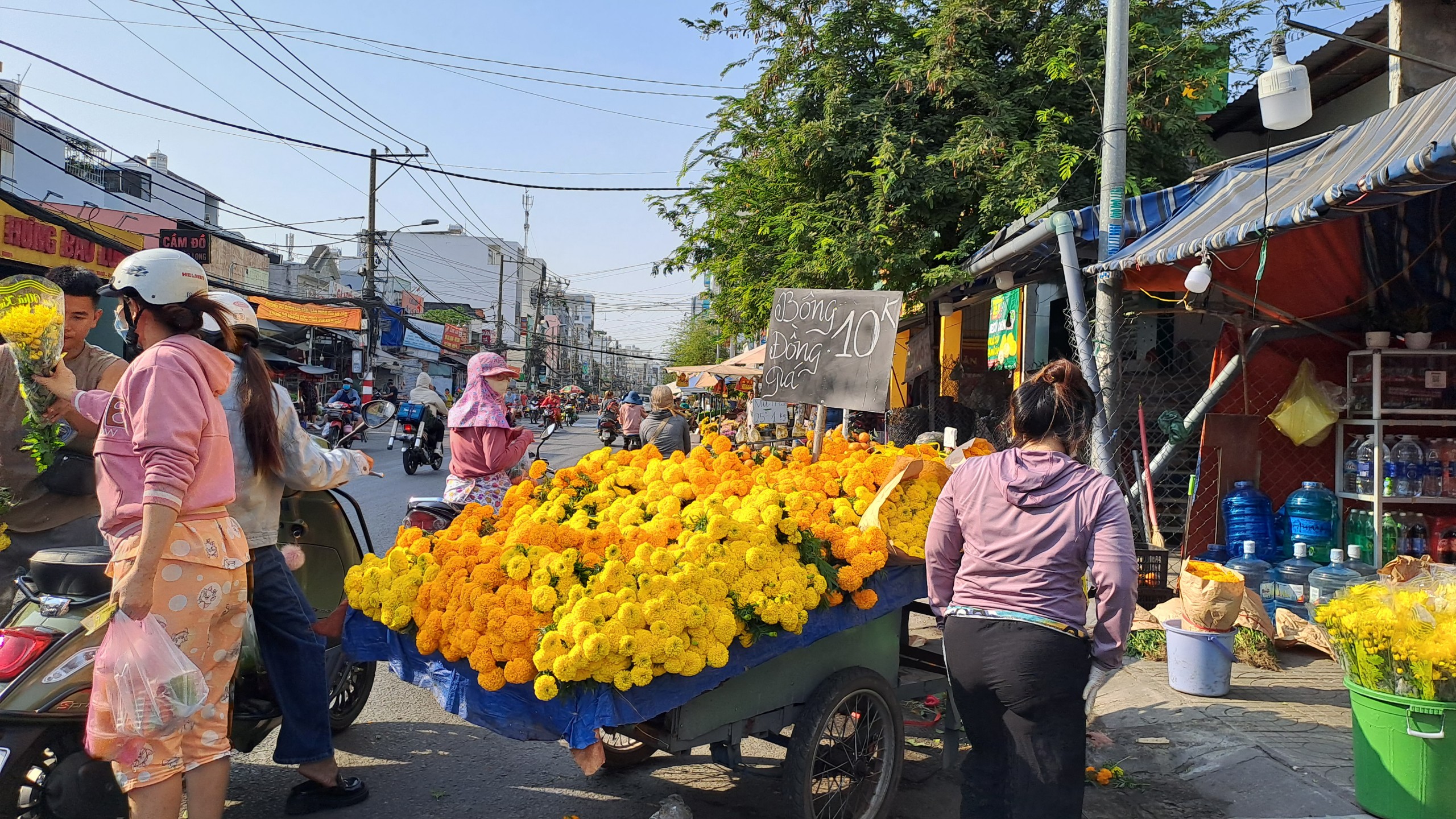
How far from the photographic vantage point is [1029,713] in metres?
2.67

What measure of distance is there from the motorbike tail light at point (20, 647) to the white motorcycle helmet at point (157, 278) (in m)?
1.15

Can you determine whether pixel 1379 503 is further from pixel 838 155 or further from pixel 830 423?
pixel 830 423

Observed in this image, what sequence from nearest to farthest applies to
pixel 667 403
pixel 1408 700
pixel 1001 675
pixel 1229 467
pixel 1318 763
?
pixel 1001 675 < pixel 1408 700 < pixel 1318 763 < pixel 1229 467 < pixel 667 403

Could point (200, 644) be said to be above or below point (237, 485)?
below

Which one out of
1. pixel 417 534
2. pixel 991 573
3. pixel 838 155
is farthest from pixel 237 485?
pixel 838 155

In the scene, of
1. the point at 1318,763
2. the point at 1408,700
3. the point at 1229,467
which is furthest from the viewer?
the point at 1229,467

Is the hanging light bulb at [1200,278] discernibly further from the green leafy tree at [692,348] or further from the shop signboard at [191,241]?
the green leafy tree at [692,348]

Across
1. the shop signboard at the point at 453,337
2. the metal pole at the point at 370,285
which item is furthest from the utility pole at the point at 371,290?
the shop signboard at the point at 453,337

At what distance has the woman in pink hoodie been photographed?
8.71 feet

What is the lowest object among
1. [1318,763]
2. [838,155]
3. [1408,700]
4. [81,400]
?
[1318,763]

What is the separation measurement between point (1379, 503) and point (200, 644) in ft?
24.1

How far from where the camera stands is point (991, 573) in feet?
9.28

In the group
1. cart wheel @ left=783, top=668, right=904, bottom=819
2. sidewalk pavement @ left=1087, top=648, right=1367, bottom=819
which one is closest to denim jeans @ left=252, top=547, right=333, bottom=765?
cart wheel @ left=783, top=668, right=904, bottom=819

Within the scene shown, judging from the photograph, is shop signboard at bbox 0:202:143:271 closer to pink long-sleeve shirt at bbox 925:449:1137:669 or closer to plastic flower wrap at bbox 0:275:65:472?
plastic flower wrap at bbox 0:275:65:472
